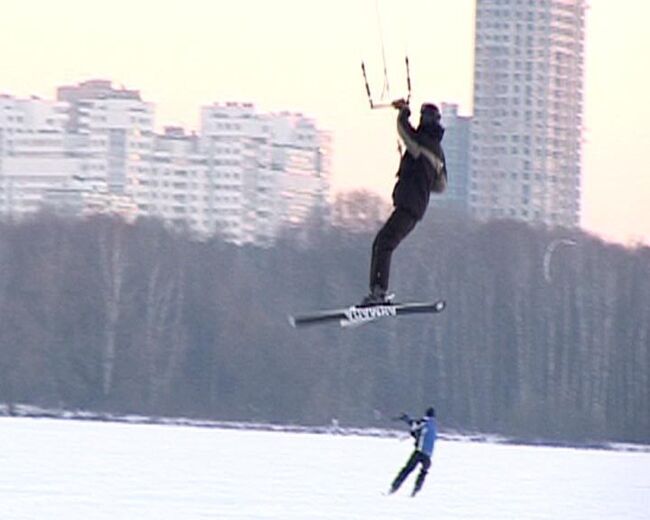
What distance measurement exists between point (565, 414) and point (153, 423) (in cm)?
1231

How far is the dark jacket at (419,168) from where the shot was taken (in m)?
16.3

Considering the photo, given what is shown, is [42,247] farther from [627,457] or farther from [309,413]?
[627,457]

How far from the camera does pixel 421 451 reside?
2938 centimetres

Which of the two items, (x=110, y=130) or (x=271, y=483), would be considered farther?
(x=110, y=130)

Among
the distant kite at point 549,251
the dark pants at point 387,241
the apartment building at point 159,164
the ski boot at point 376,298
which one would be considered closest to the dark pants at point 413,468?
the ski boot at point 376,298

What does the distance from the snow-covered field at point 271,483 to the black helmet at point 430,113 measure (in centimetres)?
633

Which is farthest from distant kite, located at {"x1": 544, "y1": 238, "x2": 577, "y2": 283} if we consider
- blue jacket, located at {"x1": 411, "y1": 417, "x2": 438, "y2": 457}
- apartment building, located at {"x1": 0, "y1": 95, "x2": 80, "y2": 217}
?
blue jacket, located at {"x1": 411, "y1": 417, "x2": 438, "y2": 457}

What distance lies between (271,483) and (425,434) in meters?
1.83

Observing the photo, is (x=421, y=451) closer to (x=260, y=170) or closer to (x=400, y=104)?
(x=400, y=104)

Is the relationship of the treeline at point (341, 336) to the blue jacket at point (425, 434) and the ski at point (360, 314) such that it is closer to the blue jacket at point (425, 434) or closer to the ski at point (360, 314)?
the blue jacket at point (425, 434)

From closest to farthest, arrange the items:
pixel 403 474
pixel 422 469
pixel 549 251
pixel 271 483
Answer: pixel 271 483, pixel 403 474, pixel 422 469, pixel 549 251

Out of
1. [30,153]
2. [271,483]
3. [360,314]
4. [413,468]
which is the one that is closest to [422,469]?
[413,468]

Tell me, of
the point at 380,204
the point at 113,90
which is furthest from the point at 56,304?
the point at 113,90

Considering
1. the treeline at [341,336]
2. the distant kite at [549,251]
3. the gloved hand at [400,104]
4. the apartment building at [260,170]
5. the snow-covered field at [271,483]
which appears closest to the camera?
the gloved hand at [400,104]
